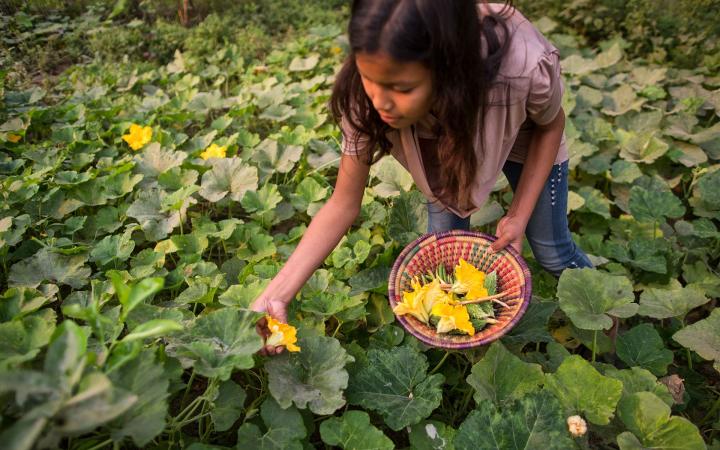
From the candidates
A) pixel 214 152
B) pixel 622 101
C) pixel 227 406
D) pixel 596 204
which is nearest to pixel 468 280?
pixel 227 406

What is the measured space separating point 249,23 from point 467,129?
414 cm

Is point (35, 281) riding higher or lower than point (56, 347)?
lower

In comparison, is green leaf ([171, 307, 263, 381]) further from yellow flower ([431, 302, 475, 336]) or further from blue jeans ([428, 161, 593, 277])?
blue jeans ([428, 161, 593, 277])

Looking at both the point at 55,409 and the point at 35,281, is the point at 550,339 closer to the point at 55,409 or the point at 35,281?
the point at 55,409

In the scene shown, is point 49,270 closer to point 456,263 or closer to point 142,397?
point 142,397

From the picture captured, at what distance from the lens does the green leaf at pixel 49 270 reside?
2.01 m

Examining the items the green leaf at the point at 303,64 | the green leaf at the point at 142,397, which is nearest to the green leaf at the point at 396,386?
the green leaf at the point at 142,397

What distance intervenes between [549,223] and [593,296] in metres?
0.32

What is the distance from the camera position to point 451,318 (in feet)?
5.13

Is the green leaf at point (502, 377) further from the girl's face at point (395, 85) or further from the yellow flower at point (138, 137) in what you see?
the yellow flower at point (138, 137)

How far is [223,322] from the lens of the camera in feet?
4.64

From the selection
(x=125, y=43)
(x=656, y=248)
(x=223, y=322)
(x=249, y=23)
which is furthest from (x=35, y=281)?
(x=249, y=23)

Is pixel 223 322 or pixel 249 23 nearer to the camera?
pixel 223 322

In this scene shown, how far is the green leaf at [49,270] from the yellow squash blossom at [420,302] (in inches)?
48.6
